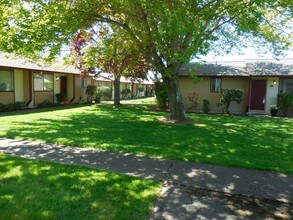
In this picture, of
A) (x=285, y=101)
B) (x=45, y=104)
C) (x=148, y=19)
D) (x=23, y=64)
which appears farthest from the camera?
(x=45, y=104)

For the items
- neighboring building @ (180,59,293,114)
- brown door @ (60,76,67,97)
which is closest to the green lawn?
neighboring building @ (180,59,293,114)

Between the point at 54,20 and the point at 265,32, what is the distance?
411 inches

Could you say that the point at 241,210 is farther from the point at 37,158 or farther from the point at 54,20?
the point at 54,20

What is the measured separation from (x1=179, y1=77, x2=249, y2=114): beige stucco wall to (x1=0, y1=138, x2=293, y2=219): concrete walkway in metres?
14.7

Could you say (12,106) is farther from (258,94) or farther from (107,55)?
(258,94)

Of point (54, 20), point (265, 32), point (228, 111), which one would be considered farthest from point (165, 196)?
point (228, 111)

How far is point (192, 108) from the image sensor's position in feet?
66.1

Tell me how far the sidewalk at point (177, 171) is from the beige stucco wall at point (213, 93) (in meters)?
14.7

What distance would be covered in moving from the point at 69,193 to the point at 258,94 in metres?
18.6

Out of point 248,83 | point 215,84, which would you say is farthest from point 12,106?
point 248,83

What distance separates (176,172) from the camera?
5.20 meters

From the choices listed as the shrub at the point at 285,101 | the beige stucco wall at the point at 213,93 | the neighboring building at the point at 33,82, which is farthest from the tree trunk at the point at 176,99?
the neighboring building at the point at 33,82

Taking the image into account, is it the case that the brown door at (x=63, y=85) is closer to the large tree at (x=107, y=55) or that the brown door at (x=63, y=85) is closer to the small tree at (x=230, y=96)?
the large tree at (x=107, y=55)

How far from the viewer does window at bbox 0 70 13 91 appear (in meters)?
16.5
